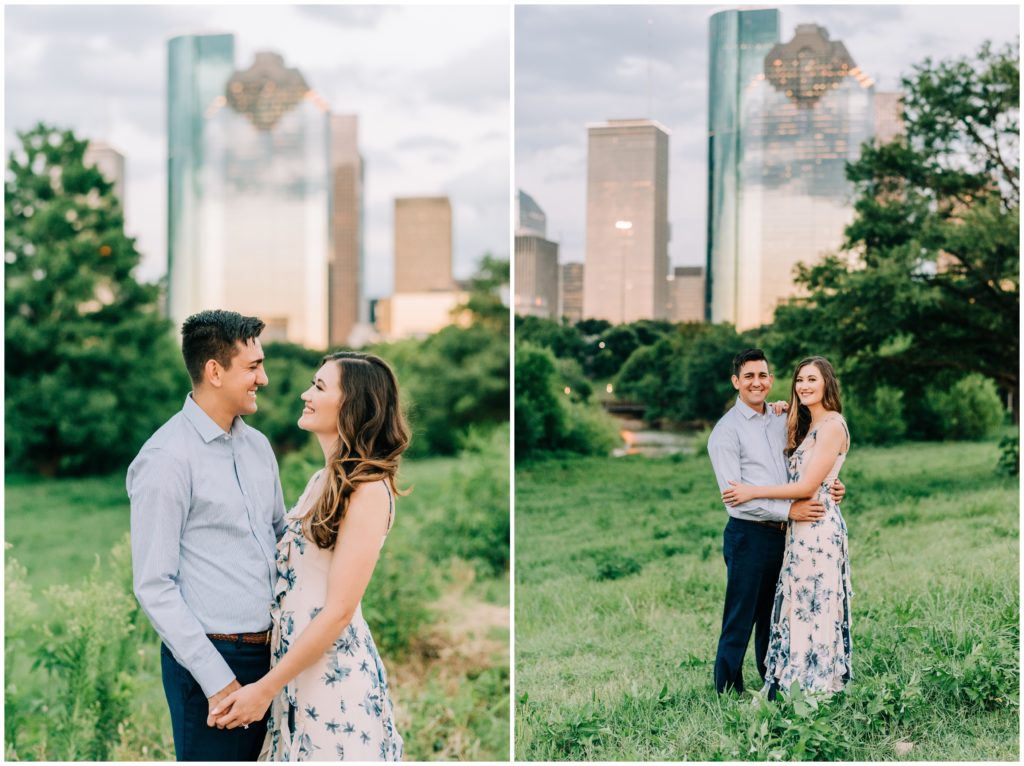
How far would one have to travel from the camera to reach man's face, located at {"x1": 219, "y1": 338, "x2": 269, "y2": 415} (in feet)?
7.34

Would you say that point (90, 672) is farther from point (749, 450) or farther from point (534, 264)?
point (749, 450)

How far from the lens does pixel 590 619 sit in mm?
4031

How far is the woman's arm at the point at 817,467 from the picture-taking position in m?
2.90

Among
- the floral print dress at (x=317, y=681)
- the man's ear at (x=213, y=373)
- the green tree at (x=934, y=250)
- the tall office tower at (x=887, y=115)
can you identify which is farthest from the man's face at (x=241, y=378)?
the tall office tower at (x=887, y=115)

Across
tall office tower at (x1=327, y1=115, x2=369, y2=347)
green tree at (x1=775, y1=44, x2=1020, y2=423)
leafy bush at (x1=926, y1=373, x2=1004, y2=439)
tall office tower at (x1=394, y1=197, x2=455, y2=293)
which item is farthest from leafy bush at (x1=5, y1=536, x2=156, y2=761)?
leafy bush at (x1=926, y1=373, x2=1004, y2=439)

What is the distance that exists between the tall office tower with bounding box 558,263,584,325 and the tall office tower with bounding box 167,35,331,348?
1.67m

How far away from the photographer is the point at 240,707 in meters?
2.12

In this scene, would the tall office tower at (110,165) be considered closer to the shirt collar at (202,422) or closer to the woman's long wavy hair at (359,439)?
the shirt collar at (202,422)

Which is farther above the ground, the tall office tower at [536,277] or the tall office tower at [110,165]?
the tall office tower at [110,165]

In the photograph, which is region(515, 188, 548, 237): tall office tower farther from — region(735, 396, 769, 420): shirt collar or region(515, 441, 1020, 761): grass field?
region(735, 396, 769, 420): shirt collar

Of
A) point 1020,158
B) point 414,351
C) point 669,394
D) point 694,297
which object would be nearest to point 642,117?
point 694,297

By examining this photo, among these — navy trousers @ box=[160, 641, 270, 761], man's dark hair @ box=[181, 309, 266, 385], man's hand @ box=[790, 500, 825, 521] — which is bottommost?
navy trousers @ box=[160, 641, 270, 761]

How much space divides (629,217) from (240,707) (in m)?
2.80

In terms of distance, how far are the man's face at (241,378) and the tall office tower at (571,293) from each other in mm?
2259
